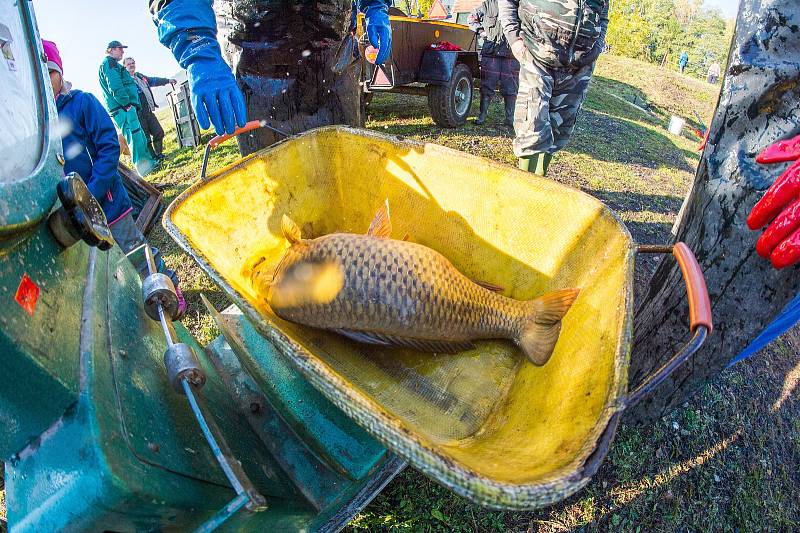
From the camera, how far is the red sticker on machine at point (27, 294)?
0.82 meters

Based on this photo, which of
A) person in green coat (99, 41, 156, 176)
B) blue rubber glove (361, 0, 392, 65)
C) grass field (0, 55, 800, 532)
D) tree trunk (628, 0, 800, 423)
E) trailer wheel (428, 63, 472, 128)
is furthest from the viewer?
trailer wheel (428, 63, 472, 128)

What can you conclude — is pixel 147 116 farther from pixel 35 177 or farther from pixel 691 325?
pixel 691 325

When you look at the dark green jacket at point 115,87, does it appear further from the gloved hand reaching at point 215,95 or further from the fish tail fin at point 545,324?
the fish tail fin at point 545,324

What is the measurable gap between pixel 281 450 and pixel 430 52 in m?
5.93

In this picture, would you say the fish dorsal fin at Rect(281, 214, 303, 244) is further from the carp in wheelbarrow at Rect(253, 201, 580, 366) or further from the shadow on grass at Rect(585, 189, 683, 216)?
the shadow on grass at Rect(585, 189, 683, 216)

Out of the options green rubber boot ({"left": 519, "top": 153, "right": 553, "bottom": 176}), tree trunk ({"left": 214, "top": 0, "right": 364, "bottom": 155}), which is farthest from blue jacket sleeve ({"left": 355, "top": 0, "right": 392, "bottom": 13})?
green rubber boot ({"left": 519, "top": 153, "right": 553, "bottom": 176})

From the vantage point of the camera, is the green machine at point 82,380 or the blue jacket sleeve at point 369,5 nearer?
the green machine at point 82,380

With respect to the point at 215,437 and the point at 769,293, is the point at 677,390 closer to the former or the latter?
the point at 769,293

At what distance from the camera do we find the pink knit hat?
105 inches

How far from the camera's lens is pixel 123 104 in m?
5.94

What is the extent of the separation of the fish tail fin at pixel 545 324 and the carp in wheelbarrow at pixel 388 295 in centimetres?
2

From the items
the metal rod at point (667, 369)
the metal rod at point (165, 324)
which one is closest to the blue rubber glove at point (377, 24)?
the metal rod at point (165, 324)

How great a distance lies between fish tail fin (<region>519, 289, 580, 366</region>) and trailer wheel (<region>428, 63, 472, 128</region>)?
5187 millimetres

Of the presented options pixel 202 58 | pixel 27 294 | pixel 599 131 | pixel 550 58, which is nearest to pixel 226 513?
pixel 27 294
